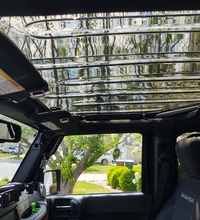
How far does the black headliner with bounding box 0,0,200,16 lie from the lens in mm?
1251

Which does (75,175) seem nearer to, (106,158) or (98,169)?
(98,169)

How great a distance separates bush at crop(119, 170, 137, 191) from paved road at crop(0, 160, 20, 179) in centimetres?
138

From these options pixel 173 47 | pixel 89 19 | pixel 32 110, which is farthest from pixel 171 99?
pixel 89 19

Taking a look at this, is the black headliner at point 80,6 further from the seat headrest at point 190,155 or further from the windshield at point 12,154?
the windshield at point 12,154

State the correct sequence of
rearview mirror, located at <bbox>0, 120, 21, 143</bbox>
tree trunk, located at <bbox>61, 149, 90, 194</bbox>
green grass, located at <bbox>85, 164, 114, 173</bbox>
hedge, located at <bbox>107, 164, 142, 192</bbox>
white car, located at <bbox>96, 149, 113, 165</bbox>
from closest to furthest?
rearview mirror, located at <bbox>0, 120, 21, 143</bbox>
hedge, located at <bbox>107, 164, 142, 192</bbox>
tree trunk, located at <bbox>61, 149, 90, 194</bbox>
green grass, located at <bbox>85, 164, 114, 173</bbox>
white car, located at <bbox>96, 149, 113, 165</bbox>

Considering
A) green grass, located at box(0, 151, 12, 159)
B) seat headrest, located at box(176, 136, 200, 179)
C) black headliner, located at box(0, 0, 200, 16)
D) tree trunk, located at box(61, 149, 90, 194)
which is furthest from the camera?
tree trunk, located at box(61, 149, 90, 194)

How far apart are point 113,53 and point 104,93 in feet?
3.43

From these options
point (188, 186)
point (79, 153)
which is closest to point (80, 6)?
point (188, 186)

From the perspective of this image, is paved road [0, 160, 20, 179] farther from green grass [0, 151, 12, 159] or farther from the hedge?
the hedge

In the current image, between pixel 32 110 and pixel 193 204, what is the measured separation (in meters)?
1.43

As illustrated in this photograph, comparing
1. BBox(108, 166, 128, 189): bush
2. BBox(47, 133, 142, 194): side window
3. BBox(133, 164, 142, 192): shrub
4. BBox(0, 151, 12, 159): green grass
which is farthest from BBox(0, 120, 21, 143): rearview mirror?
BBox(108, 166, 128, 189): bush

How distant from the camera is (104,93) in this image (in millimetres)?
3670

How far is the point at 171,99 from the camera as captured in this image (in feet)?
13.6

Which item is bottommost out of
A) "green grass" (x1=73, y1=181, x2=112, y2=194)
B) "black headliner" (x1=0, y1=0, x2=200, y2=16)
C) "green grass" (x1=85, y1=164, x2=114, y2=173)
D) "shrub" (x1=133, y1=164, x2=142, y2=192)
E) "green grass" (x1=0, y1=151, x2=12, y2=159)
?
"green grass" (x1=73, y1=181, x2=112, y2=194)
